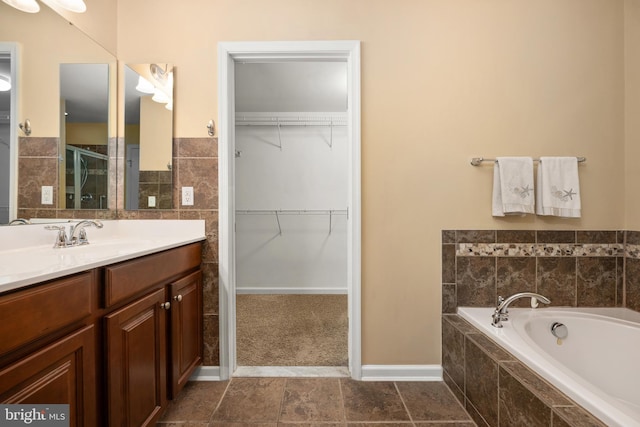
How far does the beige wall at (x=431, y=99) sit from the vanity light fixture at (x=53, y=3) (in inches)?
9.8

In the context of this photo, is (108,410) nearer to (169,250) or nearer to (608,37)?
(169,250)

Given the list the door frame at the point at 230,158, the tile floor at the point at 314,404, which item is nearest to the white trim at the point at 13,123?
the door frame at the point at 230,158

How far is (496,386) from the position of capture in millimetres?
1220

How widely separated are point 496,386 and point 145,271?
5.12 feet

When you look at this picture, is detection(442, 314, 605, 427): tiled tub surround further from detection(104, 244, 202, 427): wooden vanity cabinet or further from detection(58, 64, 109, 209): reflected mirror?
detection(58, 64, 109, 209): reflected mirror

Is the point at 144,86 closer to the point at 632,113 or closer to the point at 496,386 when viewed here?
the point at 496,386

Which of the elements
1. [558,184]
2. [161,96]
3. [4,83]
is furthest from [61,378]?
[558,184]

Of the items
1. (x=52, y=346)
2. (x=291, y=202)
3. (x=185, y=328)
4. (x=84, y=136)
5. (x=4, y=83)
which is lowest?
(x=185, y=328)

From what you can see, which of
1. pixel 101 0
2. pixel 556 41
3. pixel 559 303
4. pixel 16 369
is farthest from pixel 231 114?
pixel 559 303

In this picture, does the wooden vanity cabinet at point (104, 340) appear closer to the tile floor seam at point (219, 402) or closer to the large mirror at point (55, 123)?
the tile floor seam at point (219, 402)

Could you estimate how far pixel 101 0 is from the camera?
5.51 feet

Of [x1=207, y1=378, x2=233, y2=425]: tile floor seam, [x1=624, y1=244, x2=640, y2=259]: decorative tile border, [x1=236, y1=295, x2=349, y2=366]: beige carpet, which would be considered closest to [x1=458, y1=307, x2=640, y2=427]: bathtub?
[x1=624, y1=244, x2=640, y2=259]: decorative tile border

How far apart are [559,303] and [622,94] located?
1.34m

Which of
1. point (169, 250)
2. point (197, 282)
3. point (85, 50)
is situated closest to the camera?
point (169, 250)
